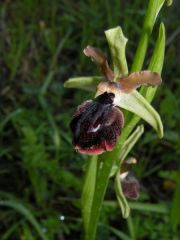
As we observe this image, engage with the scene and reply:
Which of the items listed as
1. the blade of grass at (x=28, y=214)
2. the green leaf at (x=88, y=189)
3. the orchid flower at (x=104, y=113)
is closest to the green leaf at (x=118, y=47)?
the orchid flower at (x=104, y=113)

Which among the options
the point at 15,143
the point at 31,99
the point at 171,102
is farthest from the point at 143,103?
the point at 31,99

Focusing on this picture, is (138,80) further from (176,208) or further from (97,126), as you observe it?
(176,208)

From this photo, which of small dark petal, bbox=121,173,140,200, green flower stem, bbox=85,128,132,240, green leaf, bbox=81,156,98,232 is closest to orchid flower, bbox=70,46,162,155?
green flower stem, bbox=85,128,132,240

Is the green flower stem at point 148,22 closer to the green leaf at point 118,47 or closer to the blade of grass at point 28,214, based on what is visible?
the green leaf at point 118,47

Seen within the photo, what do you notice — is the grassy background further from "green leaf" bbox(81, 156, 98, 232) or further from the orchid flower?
the orchid flower

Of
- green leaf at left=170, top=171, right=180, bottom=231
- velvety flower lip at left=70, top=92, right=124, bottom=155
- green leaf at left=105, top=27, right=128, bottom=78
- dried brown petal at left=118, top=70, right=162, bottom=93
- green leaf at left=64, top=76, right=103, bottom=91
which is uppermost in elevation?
green leaf at left=105, top=27, right=128, bottom=78

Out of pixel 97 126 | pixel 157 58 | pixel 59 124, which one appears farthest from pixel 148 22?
pixel 59 124
